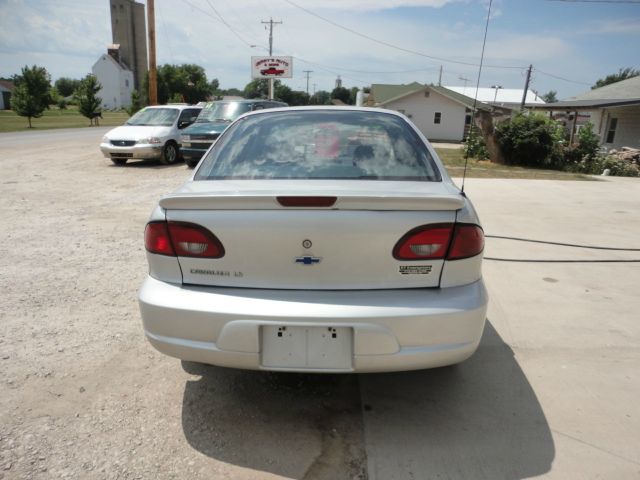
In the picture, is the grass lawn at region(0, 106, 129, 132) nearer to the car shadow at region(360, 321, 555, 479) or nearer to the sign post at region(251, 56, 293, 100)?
the sign post at region(251, 56, 293, 100)

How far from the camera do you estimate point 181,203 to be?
232 centimetres

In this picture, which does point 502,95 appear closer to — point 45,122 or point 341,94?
point 341,94

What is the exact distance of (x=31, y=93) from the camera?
34.8 m

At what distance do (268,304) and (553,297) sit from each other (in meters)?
3.22

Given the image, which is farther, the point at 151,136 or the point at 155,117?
the point at 155,117

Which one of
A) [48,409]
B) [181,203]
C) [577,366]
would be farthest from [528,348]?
[48,409]

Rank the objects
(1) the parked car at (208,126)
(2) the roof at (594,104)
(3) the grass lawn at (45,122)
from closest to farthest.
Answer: (1) the parked car at (208,126)
(2) the roof at (594,104)
(3) the grass lawn at (45,122)

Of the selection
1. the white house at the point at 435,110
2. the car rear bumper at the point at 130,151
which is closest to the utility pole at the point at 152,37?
the car rear bumper at the point at 130,151

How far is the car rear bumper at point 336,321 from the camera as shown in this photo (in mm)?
2158

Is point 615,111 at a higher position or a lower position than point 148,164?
higher

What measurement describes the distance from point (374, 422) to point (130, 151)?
39.2 ft

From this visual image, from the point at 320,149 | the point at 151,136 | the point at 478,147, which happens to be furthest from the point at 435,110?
the point at 320,149

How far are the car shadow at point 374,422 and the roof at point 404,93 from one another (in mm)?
39649

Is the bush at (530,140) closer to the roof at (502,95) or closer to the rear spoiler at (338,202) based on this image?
the rear spoiler at (338,202)
